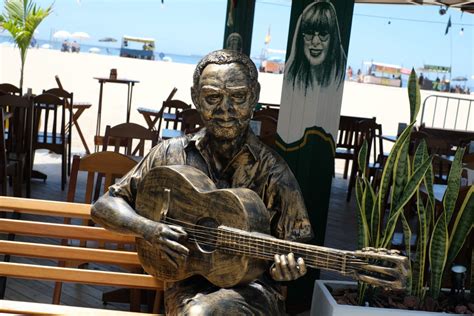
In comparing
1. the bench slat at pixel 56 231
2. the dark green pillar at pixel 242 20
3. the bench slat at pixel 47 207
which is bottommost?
the bench slat at pixel 56 231

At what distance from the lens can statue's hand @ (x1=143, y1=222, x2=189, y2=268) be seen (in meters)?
2.20

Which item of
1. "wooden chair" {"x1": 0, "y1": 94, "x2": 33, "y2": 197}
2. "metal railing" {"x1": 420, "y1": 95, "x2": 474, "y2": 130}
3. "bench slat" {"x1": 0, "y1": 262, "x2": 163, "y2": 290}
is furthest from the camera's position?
"metal railing" {"x1": 420, "y1": 95, "x2": 474, "y2": 130}

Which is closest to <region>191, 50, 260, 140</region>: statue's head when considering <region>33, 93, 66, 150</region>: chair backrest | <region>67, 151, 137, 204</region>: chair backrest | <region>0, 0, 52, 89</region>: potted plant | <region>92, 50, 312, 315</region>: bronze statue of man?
<region>92, 50, 312, 315</region>: bronze statue of man

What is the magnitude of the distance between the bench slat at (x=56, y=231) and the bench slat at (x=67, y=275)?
160 millimetres

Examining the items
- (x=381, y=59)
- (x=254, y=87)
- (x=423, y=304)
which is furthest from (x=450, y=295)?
(x=381, y=59)

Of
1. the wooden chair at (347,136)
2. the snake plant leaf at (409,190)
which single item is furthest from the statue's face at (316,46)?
the wooden chair at (347,136)

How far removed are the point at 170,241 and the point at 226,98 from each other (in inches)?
18.3

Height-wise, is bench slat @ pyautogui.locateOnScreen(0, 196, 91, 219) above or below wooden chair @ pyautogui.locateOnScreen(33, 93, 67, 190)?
above

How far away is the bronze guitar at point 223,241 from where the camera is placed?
1.98 metres

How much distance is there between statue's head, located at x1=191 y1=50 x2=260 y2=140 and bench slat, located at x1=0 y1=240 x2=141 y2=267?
780 millimetres

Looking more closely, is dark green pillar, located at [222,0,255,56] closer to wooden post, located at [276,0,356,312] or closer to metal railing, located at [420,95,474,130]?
wooden post, located at [276,0,356,312]

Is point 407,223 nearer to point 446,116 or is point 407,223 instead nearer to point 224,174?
point 224,174

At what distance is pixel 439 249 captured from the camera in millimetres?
3020

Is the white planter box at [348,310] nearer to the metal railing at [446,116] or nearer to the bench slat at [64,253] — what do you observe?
the bench slat at [64,253]
